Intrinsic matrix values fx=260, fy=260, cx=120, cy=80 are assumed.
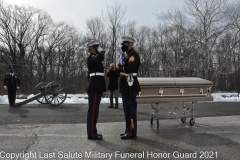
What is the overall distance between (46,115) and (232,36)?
1804 cm

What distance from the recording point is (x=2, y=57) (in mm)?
41438

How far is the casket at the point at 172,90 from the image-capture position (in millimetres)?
5945

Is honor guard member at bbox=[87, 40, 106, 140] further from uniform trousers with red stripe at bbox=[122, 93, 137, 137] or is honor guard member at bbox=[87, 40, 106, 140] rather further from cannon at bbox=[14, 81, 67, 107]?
cannon at bbox=[14, 81, 67, 107]

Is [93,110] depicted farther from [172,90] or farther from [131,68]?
[172,90]

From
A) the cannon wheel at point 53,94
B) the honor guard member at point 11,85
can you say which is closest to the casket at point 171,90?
the cannon wheel at point 53,94

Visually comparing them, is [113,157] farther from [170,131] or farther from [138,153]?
[170,131]

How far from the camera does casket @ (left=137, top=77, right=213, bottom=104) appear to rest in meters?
5.95

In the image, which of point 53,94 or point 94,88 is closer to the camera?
point 94,88

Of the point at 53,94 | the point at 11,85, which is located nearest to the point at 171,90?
the point at 53,94

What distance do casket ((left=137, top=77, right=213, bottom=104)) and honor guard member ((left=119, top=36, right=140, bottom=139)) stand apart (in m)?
0.62

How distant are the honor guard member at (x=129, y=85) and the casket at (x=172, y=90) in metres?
0.62

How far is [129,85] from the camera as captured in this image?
16.9 feet

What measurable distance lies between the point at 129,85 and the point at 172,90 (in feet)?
4.86

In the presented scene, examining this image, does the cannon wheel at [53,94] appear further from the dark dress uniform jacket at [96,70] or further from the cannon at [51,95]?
the dark dress uniform jacket at [96,70]
